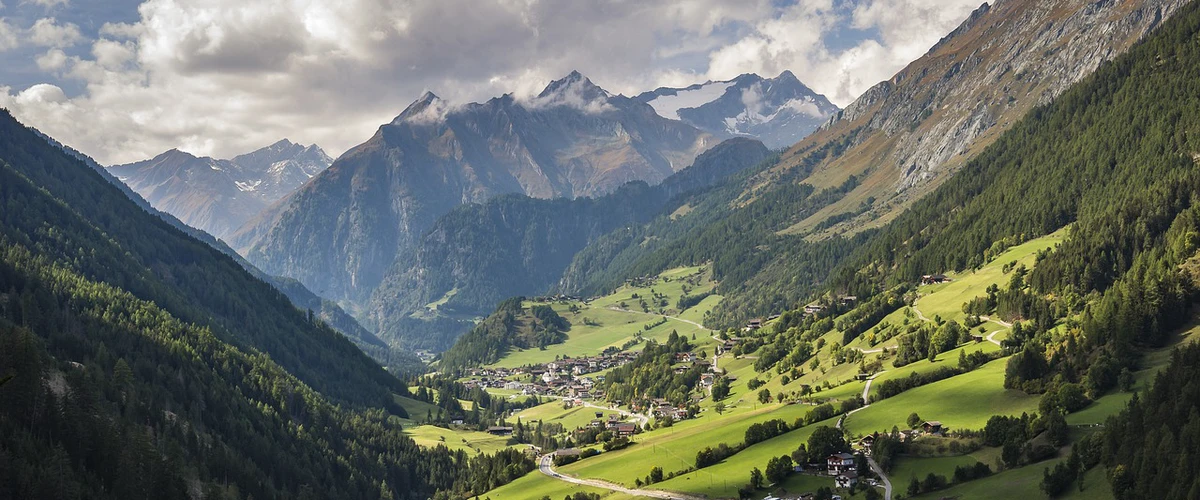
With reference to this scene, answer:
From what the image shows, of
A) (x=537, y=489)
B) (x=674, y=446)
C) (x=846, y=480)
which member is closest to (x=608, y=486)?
(x=537, y=489)

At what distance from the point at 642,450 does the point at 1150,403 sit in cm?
7826

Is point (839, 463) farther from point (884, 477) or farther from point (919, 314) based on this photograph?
point (919, 314)

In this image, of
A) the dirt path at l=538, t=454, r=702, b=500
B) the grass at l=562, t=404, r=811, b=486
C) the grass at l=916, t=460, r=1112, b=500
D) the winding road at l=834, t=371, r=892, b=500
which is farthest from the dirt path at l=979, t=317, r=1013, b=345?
the dirt path at l=538, t=454, r=702, b=500

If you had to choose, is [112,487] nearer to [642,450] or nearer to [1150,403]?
[642,450]

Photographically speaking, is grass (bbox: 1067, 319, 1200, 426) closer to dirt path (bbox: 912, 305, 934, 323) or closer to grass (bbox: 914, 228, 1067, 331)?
grass (bbox: 914, 228, 1067, 331)

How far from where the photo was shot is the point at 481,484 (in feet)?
517

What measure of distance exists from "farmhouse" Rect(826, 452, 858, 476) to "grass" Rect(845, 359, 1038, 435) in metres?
11.1

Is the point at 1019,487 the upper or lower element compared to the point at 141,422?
lower

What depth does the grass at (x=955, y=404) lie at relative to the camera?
363 ft

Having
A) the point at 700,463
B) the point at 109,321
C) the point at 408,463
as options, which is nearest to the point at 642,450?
the point at 700,463

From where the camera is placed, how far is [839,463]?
4173 inches

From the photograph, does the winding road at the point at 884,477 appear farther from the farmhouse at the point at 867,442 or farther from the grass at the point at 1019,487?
the farmhouse at the point at 867,442

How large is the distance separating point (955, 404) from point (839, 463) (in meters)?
22.3

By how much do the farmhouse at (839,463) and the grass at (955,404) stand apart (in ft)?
36.4
